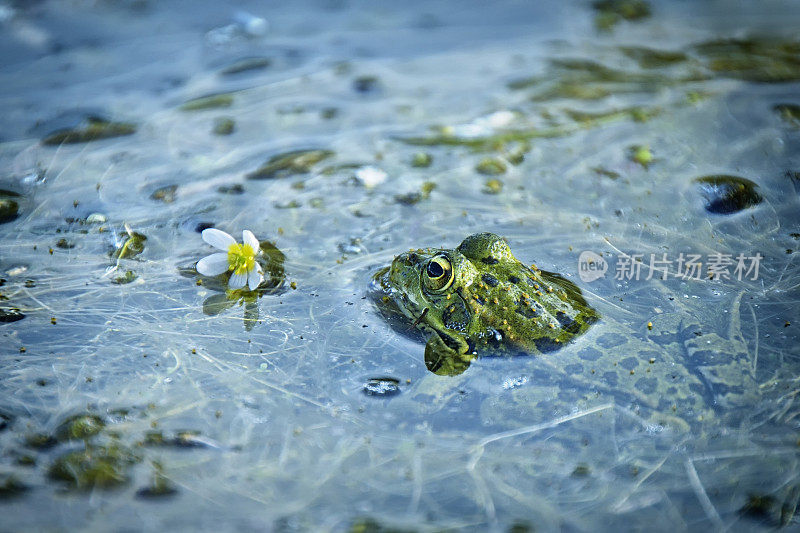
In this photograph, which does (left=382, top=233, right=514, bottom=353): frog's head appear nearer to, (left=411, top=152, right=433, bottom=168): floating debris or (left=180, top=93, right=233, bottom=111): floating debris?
(left=411, top=152, right=433, bottom=168): floating debris

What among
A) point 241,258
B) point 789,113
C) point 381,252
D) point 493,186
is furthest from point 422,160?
point 789,113

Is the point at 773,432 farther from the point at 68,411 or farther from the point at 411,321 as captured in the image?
the point at 68,411

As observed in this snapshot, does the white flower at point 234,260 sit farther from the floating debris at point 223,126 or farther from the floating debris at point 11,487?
the floating debris at point 223,126

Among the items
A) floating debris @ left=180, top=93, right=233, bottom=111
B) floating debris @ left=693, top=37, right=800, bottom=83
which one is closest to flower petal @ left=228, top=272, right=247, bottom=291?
floating debris @ left=180, top=93, right=233, bottom=111

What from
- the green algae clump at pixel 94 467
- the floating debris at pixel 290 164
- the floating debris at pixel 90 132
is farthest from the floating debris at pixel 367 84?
the green algae clump at pixel 94 467

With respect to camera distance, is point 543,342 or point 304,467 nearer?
point 304,467

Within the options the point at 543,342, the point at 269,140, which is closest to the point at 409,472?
the point at 543,342
